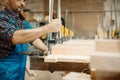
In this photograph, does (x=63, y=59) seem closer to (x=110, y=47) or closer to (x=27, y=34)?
(x=27, y=34)

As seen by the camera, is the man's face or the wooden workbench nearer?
the wooden workbench

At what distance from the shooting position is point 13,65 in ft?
5.34

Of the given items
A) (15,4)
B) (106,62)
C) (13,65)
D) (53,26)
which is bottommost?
(13,65)

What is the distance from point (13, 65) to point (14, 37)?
289mm

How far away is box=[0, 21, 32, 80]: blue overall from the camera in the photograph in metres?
1.60

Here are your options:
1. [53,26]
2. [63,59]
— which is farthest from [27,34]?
[63,59]

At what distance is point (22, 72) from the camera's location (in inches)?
68.8

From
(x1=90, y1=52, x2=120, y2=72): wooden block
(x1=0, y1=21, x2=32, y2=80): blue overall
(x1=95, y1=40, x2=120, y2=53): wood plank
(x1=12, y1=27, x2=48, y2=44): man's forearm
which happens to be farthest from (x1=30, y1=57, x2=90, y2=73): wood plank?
(x1=90, y1=52, x2=120, y2=72): wooden block

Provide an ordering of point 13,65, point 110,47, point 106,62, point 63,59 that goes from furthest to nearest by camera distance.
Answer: point 13,65 < point 63,59 < point 110,47 < point 106,62

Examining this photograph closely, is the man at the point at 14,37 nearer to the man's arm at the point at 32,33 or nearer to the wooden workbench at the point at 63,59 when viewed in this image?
the man's arm at the point at 32,33

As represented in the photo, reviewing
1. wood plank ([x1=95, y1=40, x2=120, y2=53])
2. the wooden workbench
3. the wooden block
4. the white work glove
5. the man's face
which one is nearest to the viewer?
the wooden block

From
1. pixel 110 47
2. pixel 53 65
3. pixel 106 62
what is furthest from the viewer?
pixel 53 65

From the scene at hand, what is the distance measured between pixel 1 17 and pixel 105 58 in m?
1.27

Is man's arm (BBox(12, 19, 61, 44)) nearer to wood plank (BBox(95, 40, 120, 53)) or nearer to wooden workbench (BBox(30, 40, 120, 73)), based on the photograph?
wooden workbench (BBox(30, 40, 120, 73))
